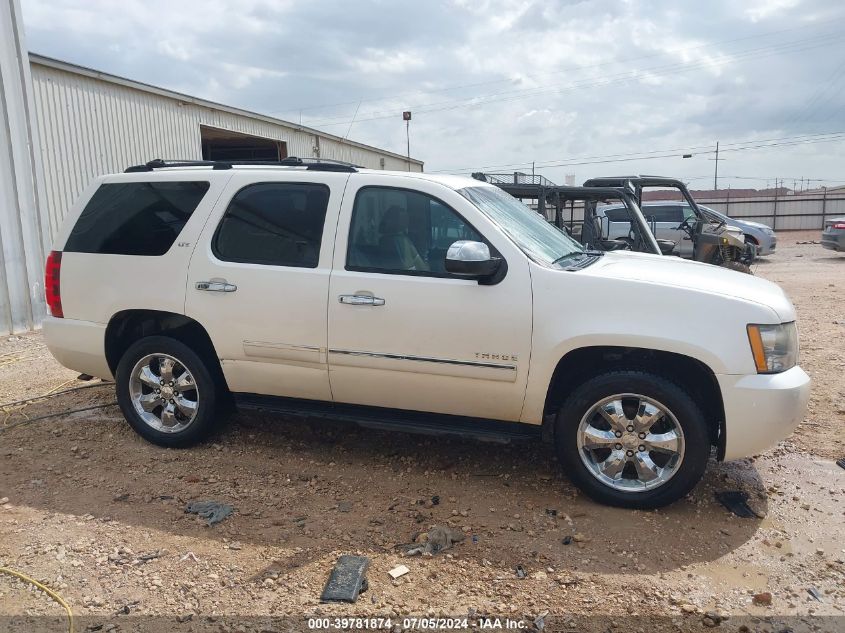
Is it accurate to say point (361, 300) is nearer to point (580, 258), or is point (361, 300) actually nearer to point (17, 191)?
point (580, 258)

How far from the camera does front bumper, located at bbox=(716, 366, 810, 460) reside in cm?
343

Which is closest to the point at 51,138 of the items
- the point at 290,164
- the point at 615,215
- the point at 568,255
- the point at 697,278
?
the point at 290,164

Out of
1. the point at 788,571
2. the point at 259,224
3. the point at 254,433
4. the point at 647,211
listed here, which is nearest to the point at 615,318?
the point at 788,571

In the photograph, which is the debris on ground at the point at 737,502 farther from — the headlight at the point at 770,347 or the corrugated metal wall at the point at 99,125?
the corrugated metal wall at the point at 99,125

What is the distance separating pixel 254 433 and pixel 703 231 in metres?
9.64

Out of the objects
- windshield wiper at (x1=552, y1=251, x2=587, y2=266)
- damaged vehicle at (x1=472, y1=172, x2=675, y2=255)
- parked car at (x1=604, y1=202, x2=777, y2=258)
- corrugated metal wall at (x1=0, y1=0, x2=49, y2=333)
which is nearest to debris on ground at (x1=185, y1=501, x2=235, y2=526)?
windshield wiper at (x1=552, y1=251, x2=587, y2=266)

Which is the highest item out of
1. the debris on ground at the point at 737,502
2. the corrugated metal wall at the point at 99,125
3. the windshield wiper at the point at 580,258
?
the corrugated metal wall at the point at 99,125

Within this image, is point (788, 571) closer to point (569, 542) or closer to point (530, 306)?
point (569, 542)

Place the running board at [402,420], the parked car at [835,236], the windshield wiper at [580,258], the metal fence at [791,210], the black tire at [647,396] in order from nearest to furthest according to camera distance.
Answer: the black tire at [647,396], the running board at [402,420], the windshield wiper at [580,258], the parked car at [835,236], the metal fence at [791,210]

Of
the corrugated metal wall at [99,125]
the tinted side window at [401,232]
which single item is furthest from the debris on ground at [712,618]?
the corrugated metal wall at [99,125]

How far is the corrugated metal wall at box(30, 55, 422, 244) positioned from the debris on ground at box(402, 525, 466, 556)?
8733mm

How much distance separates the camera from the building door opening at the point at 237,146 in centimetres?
1628

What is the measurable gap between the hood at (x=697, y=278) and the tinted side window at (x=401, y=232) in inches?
34.4

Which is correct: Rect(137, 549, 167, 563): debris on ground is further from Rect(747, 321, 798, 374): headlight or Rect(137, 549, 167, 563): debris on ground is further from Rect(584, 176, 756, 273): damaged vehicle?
Rect(584, 176, 756, 273): damaged vehicle
